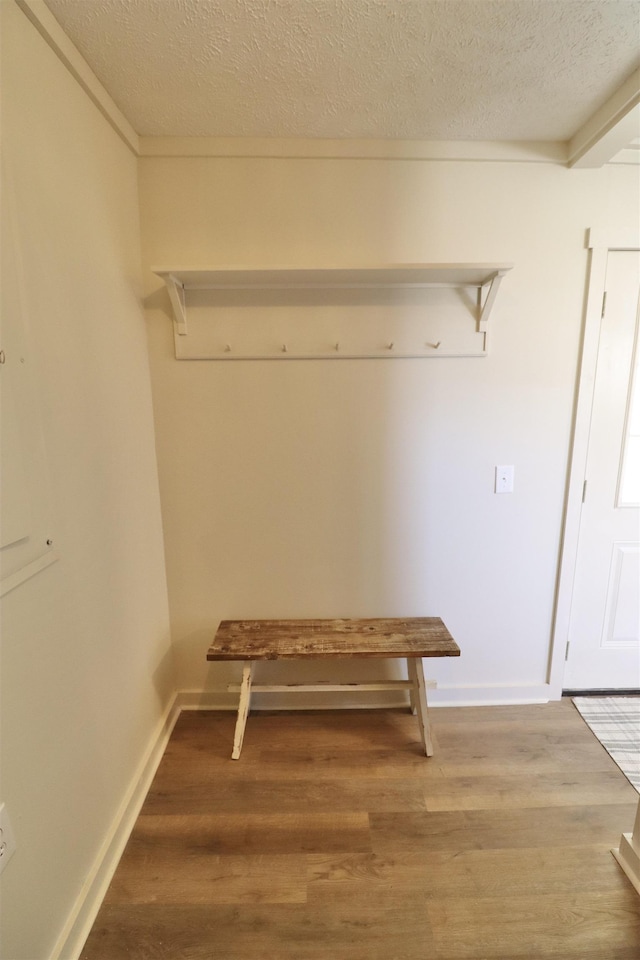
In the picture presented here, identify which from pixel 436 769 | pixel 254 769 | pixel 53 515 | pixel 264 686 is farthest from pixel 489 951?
pixel 53 515

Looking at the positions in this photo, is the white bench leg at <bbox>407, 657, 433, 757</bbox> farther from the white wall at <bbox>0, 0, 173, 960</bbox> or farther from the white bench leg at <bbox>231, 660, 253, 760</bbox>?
the white wall at <bbox>0, 0, 173, 960</bbox>

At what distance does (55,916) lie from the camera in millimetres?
1032

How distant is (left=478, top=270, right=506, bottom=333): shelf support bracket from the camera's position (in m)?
1.53

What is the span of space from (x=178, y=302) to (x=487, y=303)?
48.8 inches

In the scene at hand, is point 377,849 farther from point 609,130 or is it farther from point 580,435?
point 609,130

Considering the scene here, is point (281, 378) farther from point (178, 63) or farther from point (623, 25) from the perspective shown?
point (623, 25)

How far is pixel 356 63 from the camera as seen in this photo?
4.01 feet

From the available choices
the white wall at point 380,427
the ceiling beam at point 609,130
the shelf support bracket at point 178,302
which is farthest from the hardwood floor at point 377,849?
the ceiling beam at point 609,130

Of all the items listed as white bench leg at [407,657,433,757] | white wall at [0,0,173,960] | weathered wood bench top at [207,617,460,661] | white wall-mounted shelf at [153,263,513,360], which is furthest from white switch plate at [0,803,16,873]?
white wall-mounted shelf at [153,263,513,360]

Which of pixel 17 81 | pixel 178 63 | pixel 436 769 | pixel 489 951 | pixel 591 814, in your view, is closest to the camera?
pixel 17 81

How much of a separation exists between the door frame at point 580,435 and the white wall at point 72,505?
6.14 ft

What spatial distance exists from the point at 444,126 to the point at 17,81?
54.3 inches

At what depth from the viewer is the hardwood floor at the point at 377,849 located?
111cm

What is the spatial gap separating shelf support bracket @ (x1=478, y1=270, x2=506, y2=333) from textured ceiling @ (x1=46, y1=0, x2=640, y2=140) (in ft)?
1.86
